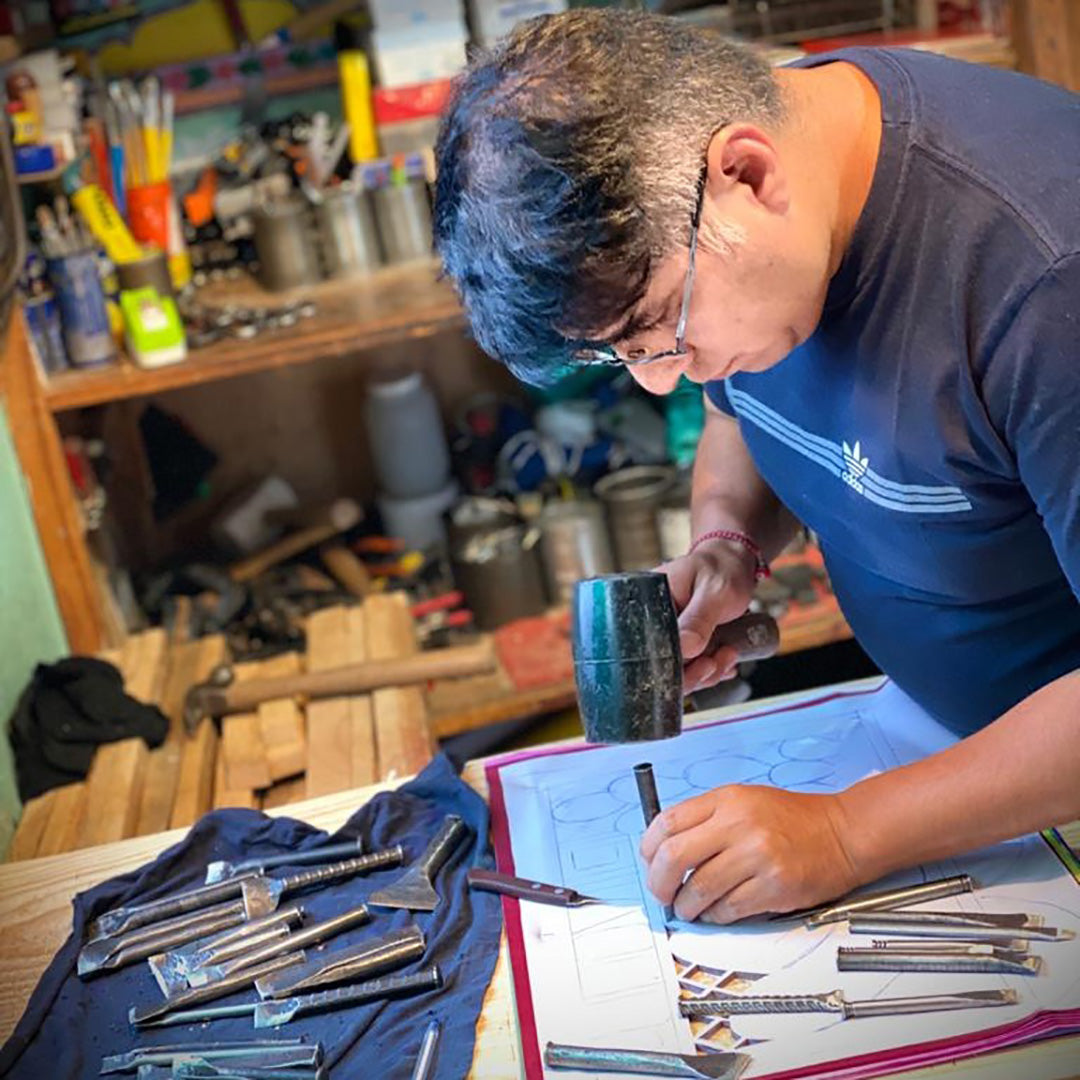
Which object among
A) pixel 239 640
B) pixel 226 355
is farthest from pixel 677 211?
pixel 239 640

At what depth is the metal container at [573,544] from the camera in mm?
3289

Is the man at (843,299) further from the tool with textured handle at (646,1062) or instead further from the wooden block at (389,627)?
the wooden block at (389,627)

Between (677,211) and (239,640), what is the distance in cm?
213

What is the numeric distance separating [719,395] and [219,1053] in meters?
0.88

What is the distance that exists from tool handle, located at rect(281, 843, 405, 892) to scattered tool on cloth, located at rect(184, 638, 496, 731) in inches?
41.7

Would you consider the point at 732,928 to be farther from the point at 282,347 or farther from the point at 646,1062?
the point at 282,347

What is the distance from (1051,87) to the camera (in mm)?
1387

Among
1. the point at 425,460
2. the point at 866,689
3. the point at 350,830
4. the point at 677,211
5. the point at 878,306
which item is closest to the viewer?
the point at 677,211

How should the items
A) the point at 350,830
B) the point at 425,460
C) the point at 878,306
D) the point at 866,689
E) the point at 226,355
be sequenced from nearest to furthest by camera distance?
the point at 878,306
the point at 350,830
the point at 866,689
the point at 226,355
the point at 425,460

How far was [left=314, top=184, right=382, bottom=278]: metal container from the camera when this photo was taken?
10.9 ft

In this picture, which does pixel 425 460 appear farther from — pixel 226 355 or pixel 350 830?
pixel 350 830

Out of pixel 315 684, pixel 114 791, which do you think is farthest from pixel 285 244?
pixel 114 791

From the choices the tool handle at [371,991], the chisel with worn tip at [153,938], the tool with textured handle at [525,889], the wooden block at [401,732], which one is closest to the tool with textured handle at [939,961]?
the tool with textured handle at [525,889]

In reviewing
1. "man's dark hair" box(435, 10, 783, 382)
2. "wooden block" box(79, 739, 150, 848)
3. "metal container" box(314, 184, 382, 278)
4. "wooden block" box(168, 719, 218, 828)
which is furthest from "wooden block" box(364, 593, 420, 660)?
"man's dark hair" box(435, 10, 783, 382)
